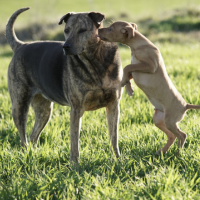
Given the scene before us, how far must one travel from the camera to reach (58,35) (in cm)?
1772

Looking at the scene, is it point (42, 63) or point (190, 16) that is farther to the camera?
point (190, 16)

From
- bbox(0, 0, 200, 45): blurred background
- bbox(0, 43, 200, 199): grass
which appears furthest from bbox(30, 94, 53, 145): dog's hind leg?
bbox(0, 0, 200, 45): blurred background

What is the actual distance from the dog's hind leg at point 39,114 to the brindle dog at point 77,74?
0.93 ft

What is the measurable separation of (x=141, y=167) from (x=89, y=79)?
117 cm

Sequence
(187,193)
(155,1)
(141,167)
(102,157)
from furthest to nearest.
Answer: (155,1) → (102,157) → (141,167) → (187,193)

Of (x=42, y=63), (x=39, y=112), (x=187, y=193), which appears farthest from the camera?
(x=39, y=112)

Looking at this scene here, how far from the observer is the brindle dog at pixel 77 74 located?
3766mm

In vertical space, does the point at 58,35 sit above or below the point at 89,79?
below

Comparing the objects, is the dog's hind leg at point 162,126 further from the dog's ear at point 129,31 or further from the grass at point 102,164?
the dog's ear at point 129,31

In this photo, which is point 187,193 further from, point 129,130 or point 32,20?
point 32,20

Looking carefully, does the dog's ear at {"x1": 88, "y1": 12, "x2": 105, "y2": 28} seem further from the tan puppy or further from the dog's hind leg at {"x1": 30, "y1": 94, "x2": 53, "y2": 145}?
the dog's hind leg at {"x1": 30, "y1": 94, "x2": 53, "y2": 145}

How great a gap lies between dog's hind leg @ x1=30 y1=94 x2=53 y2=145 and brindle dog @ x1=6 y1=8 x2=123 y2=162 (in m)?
0.28

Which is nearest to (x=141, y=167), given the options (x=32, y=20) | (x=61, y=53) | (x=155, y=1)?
(x=61, y=53)

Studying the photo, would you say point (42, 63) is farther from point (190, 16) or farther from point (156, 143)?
point (190, 16)
